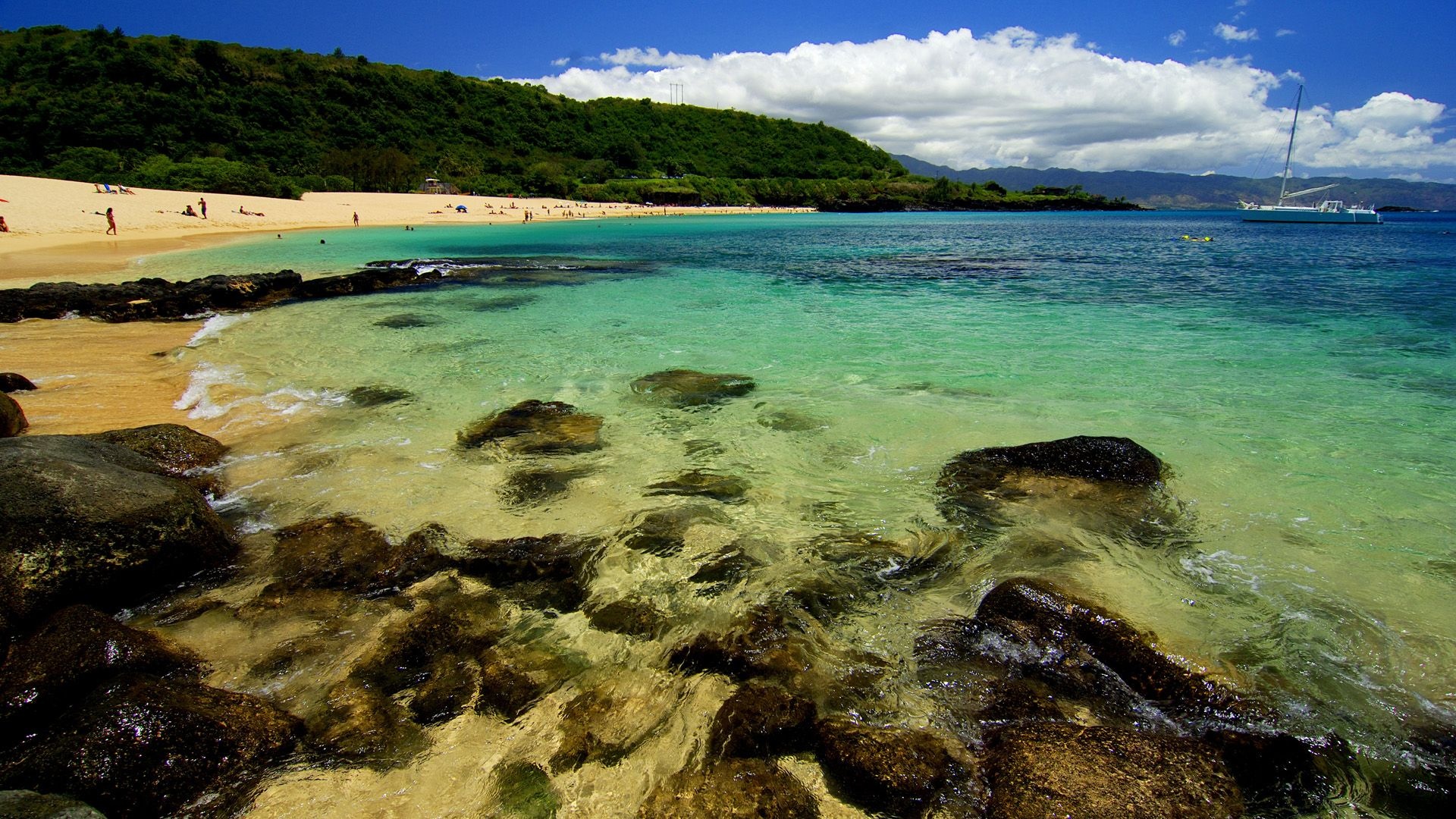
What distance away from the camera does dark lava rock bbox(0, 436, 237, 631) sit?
3889 mm

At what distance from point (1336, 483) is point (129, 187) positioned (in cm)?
6733

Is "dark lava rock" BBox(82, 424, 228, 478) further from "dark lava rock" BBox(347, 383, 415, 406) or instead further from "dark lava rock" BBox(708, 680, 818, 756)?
"dark lava rock" BBox(708, 680, 818, 756)

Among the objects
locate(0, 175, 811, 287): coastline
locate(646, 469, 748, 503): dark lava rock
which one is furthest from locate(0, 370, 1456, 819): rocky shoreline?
locate(0, 175, 811, 287): coastline

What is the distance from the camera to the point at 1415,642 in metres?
4.16

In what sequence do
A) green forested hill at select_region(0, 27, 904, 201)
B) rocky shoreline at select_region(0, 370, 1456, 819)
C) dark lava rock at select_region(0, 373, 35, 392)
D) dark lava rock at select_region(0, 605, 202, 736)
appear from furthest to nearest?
green forested hill at select_region(0, 27, 904, 201) → dark lava rock at select_region(0, 373, 35, 392) → dark lava rock at select_region(0, 605, 202, 736) → rocky shoreline at select_region(0, 370, 1456, 819)

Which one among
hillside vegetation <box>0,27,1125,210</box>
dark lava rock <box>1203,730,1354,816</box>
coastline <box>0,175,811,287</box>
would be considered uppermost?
hillside vegetation <box>0,27,1125,210</box>

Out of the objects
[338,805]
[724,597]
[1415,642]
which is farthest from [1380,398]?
[338,805]

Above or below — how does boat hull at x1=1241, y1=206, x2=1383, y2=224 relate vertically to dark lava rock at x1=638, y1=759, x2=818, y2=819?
above

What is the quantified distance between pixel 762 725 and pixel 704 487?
128 inches

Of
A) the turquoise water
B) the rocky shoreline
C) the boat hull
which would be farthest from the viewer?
the boat hull

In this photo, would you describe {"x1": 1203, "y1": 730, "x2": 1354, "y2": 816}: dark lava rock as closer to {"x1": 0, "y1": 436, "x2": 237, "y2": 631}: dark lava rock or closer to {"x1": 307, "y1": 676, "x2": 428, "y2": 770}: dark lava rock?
{"x1": 307, "y1": 676, "x2": 428, "y2": 770}: dark lava rock

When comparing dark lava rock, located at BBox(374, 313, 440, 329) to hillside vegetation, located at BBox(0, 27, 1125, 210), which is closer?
dark lava rock, located at BBox(374, 313, 440, 329)

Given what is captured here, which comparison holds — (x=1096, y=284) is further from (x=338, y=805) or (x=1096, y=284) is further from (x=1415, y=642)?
(x=338, y=805)

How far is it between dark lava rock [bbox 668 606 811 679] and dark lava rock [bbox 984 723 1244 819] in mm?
1192
